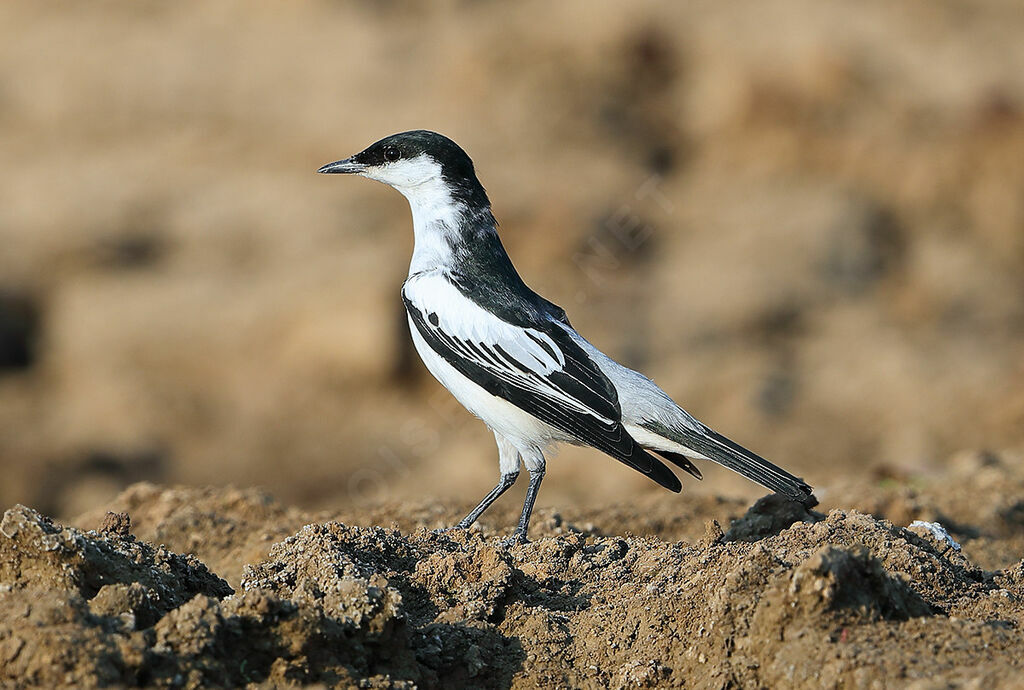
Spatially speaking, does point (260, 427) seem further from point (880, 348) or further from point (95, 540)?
point (95, 540)

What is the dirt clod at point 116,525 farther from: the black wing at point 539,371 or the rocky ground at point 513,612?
the black wing at point 539,371

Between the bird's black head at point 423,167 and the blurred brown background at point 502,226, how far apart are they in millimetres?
6719

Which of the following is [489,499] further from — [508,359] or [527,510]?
[508,359]

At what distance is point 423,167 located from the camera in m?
6.67

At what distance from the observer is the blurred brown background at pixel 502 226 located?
1470 cm

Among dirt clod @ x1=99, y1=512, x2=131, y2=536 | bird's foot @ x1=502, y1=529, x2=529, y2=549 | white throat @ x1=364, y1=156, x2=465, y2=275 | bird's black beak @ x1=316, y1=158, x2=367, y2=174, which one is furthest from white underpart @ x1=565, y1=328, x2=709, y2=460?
dirt clod @ x1=99, y1=512, x2=131, y2=536

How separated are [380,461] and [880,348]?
7262 mm

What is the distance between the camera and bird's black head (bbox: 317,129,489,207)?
6633 mm

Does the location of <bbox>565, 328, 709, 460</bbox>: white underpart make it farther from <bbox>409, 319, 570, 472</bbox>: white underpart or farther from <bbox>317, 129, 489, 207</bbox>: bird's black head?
<bbox>317, 129, 489, 207</bbox>: bird's black head

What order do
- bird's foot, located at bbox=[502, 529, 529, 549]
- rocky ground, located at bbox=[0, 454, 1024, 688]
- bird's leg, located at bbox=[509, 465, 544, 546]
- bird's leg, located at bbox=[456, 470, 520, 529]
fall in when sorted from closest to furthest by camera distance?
rocky ground, located at bbox=[0, 454, 1024, 688] → bird's foot, located at bbox=[502, 529, 529, 549] → bird's leg, located at bbox=[509, 465, 544, 546] → bird's leg, located at bbox=[456, 470, 520, 529]

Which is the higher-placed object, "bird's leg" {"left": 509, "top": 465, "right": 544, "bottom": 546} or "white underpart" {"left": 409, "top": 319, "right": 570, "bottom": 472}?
"white underpart" {"left": 409, "top": 319, "right": 570, "bottom": 472}

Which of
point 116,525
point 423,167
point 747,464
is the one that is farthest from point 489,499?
point 116,525

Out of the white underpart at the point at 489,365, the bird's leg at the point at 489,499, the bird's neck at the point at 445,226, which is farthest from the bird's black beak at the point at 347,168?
the bird's leg at the point at 489,499

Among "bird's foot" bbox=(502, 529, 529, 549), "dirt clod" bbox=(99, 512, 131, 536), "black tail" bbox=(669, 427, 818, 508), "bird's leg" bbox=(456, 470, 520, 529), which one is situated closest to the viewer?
"dirt clod" bbox=(99, 512, 131, 536)
